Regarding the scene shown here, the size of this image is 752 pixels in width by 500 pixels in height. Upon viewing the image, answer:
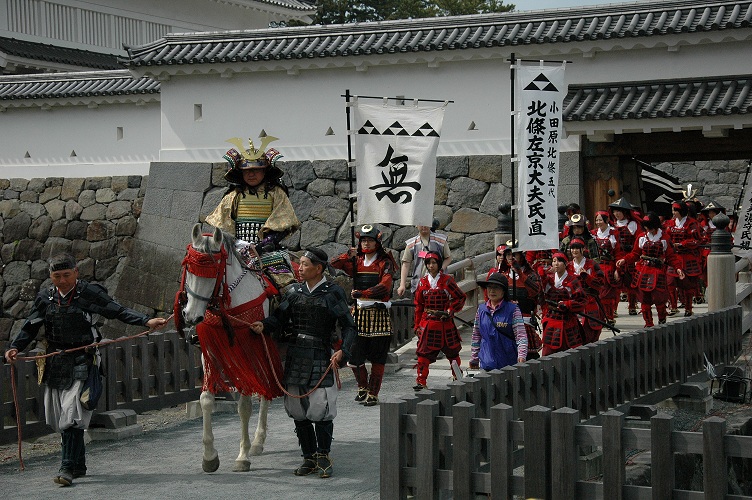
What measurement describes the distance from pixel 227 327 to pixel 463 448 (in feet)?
8.40

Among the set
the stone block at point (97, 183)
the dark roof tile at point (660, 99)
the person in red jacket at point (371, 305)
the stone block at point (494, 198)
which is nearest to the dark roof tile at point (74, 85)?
the stone block at point (97, 183)

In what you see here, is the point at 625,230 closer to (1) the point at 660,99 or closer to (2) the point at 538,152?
(1) the point at 660,99

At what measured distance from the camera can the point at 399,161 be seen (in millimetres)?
10438

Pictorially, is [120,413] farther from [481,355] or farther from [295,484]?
[481,355]

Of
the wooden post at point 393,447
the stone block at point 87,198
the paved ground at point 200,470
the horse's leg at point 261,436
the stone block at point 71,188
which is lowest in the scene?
the paved ground at point 200,470

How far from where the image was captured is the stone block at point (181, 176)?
19.3 m

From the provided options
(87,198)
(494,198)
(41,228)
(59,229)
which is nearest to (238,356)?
(494,198)

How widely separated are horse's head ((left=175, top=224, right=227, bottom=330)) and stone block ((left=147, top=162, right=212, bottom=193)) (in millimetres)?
11495

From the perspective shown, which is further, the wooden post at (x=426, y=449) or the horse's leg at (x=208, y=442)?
the horse's leg at (x=208, y=442)

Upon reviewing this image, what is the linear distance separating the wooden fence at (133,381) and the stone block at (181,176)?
8246mm

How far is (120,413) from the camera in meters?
9.86

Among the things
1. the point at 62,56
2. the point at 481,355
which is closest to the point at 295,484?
the point at 481,355

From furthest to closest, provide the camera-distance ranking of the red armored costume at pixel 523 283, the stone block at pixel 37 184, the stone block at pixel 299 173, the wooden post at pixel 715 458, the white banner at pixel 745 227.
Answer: the stone block at pixel 37 184 → the stone block at pixel 299 173 → the white banner at pixel 745 227 → the red armored costume at pixel 523 283 → the wooden post at pixel 715 458

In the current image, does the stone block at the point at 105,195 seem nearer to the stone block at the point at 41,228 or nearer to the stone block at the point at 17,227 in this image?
the stone block at the point at 41,228
